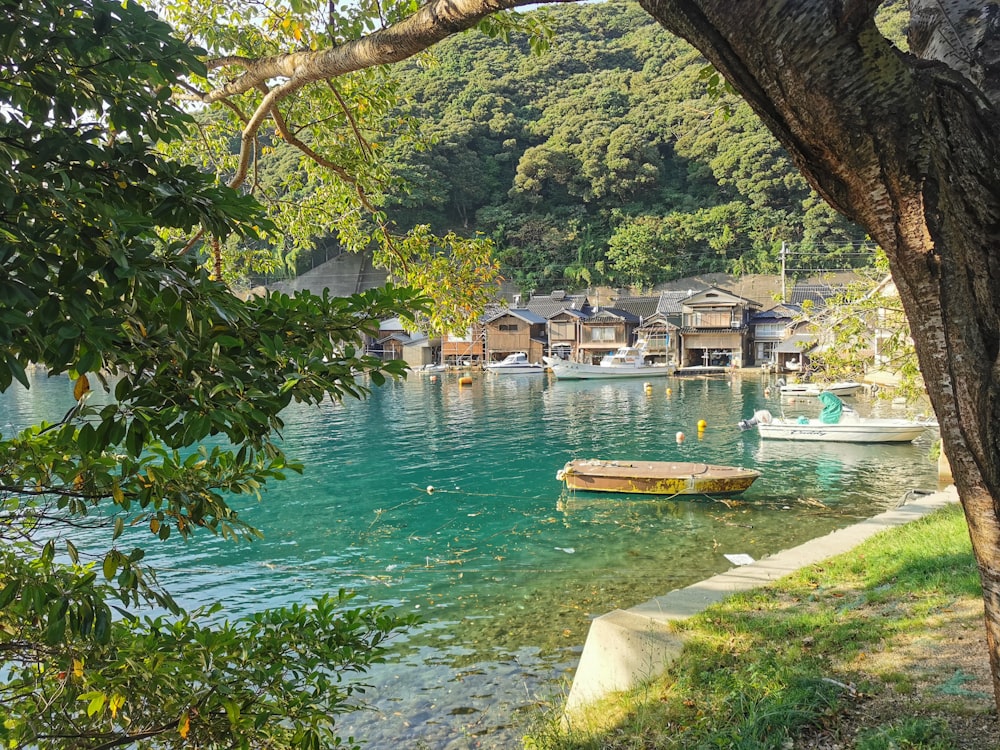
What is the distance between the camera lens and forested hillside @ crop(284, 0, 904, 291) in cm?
6506

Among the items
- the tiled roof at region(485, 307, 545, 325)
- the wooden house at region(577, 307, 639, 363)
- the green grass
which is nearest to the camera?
the green grass

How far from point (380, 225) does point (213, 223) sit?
433 cm

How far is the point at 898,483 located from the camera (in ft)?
56.6

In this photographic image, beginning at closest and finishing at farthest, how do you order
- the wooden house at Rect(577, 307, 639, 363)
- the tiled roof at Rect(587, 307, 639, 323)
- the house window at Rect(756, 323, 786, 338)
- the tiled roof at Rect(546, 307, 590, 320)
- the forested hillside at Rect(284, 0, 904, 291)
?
the house window at Rect(756, 323, 786, 338) < the tiled roof at Rect(587, 307, 639, 323) < the wooden house at Rect(577, 307, 639, 363) < the tiled roof at Rect(546, 307, 590, 320) < the forested hillside at Rect(284, 0, 904, 291)

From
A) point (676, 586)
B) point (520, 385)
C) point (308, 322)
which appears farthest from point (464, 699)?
point (520, 385)

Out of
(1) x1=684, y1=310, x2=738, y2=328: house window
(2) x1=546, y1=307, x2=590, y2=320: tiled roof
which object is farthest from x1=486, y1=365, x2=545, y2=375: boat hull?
(1) x1=684, y1=310, x2=738, y2=328: house window

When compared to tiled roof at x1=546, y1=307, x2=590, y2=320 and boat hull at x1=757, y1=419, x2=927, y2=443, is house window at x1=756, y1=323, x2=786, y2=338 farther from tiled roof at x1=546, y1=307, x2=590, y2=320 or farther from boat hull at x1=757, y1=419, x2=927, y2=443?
boat hull at x1=757, y1=419, x2=927, y2=443

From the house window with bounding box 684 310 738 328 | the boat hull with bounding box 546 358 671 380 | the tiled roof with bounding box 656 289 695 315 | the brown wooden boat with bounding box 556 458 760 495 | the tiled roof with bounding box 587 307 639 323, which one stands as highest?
the tiled roof with bounding box 656 289 695 315

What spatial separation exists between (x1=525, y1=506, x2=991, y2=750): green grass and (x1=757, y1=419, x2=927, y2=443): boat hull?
16375mm

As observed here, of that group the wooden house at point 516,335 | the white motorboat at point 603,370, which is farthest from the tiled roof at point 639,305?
the white motorboat at point 603,370

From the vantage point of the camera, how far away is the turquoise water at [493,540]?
7.49 meters

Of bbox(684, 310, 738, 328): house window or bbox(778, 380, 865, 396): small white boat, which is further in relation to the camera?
bbox(684, 310, 738, 328): house window

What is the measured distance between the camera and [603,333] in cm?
5891

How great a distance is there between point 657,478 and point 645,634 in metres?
9.45
